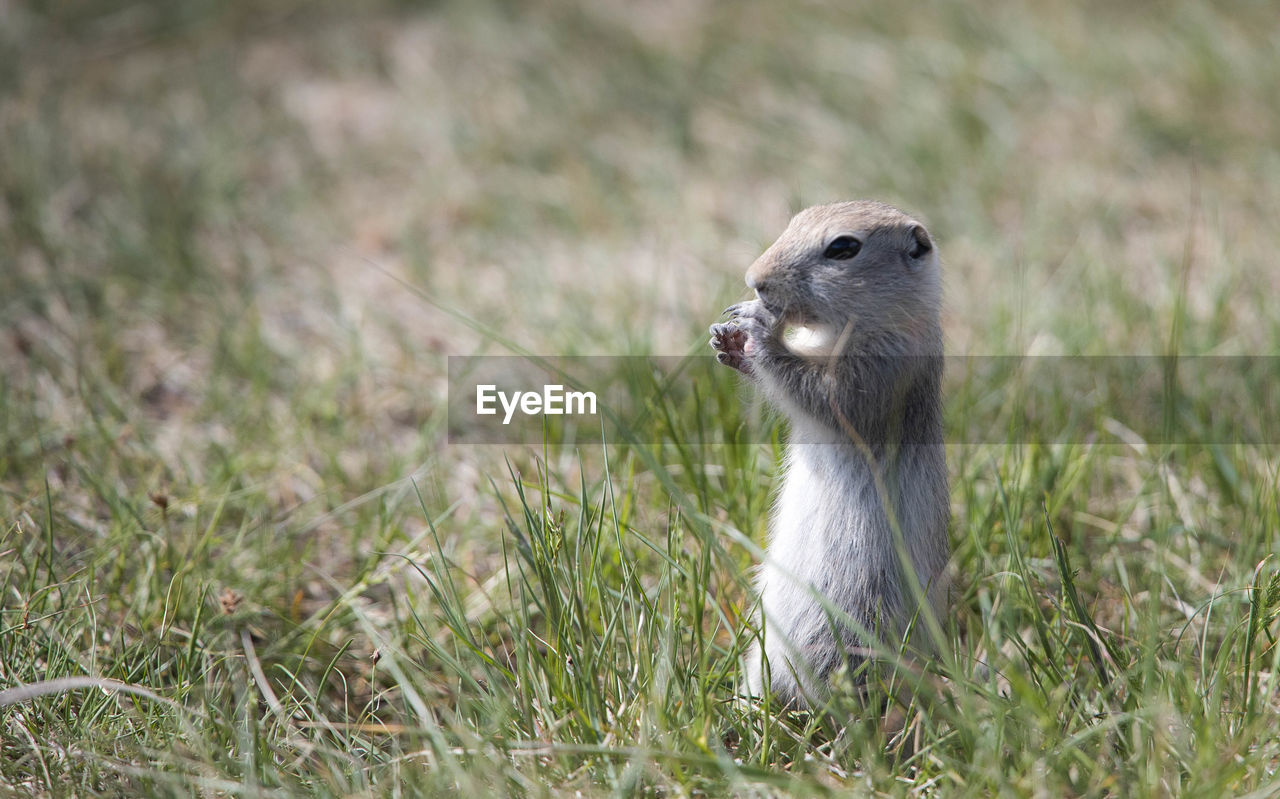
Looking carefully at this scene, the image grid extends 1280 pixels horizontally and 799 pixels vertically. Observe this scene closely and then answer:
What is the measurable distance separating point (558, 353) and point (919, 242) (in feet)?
5.51

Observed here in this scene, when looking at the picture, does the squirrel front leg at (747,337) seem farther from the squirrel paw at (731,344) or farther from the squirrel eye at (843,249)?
the squirrel eye at (843,249)

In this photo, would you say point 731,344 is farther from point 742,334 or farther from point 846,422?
point 846,422

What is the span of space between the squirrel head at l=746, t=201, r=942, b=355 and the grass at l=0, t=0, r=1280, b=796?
45 centimetres

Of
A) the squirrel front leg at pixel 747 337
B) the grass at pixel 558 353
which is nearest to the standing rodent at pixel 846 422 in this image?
the squirrel front leg at pixel 747 337

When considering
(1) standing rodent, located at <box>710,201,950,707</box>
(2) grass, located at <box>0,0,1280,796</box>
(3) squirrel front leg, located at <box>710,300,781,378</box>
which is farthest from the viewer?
(3) squirrel front leg, located at <box>710,300,781,378</box>

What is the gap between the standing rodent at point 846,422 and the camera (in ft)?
8.13

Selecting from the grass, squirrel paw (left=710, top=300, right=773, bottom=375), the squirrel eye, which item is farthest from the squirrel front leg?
the grass

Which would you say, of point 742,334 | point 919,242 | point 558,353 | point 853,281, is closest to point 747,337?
point 742,334

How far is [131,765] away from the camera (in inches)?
86.4

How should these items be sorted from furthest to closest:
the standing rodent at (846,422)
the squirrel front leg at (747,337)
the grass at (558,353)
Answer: the squirrel front leg at (747,337) → the standing rodent at (846,422) → the grass at (558,353)

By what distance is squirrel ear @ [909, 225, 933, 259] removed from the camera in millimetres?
2771

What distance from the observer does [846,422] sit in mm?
2463

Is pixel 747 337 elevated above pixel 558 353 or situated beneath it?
elevated above

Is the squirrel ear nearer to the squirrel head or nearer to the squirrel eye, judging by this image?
the squirrel head
